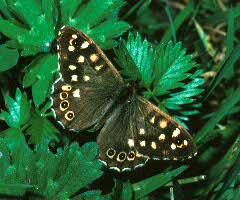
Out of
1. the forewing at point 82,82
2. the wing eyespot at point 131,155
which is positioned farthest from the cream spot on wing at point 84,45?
the wing eyespot at point 131,155

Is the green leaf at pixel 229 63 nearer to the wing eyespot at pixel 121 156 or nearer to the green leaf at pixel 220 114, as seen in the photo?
the green leaf at pixel 220 114

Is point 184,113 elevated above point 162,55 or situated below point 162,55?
below

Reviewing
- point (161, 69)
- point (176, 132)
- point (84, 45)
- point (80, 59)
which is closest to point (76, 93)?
point (80, 59)

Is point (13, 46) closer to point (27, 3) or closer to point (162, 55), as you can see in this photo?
point (27, 3)

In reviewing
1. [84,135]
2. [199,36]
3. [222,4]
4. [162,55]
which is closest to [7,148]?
[84,135]

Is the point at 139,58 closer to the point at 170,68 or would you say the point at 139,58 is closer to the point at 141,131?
the point at 170,68

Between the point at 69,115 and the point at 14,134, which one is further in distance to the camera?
the point at 14,134

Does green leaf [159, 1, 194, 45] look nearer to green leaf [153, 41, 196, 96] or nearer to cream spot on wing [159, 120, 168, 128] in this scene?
green leaf [153, 41, 196, 96]
